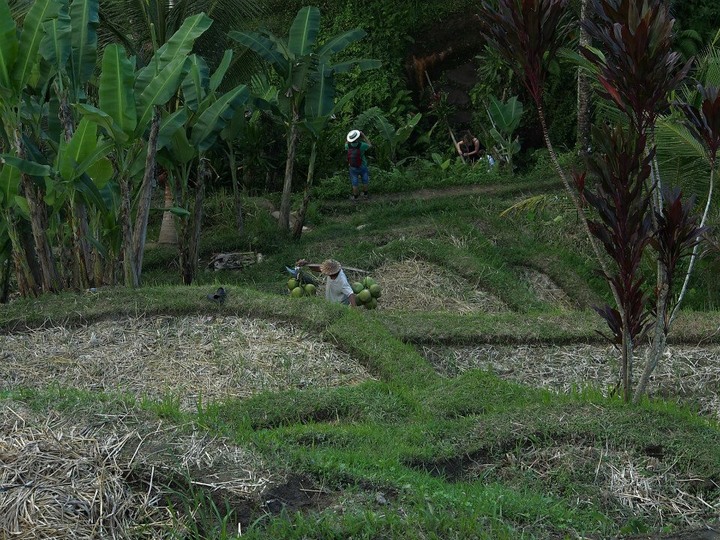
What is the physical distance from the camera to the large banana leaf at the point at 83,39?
9.77m

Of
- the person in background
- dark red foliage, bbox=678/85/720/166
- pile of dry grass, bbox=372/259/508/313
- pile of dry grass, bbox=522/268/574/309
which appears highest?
dark red foliage, bbox=678/85/720/166

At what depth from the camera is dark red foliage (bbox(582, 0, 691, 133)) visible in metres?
5.59

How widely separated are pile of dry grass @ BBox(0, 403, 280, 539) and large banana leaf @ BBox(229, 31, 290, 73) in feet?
27.9

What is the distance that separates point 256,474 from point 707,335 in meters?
5.19

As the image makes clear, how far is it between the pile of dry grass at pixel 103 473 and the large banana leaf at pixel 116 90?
4656 millimetres

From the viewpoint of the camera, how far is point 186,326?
8961mm

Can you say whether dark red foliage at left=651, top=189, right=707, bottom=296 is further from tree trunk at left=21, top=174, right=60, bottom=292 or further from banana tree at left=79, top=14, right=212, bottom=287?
tree trunk at left=21, top=174, right=60, bottom=292

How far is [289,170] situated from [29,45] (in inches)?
201

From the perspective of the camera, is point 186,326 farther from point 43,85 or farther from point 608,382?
point 608,382

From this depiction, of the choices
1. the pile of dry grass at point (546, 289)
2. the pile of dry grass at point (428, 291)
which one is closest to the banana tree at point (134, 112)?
the pile of dry grass at point (428, 291)

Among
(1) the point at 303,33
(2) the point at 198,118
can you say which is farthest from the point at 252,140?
(2) the point at 198,118

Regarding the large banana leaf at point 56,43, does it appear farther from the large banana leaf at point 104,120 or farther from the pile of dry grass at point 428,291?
the pile of dry grass at point 428,291

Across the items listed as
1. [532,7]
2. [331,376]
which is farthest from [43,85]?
[532,7]

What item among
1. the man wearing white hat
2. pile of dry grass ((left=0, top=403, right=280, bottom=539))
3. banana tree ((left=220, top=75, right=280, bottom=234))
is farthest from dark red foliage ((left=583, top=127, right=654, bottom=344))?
the man wearing white hat
